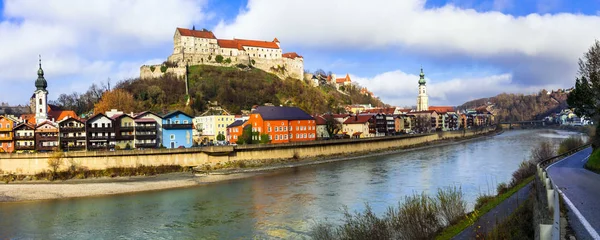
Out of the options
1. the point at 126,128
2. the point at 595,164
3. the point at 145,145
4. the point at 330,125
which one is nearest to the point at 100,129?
the point at 126,128

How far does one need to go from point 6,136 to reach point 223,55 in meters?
46.2

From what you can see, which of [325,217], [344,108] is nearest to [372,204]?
[325,217]

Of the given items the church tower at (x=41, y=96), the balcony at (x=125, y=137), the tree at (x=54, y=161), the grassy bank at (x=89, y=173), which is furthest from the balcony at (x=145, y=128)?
the church tower at (x=41, y=96)

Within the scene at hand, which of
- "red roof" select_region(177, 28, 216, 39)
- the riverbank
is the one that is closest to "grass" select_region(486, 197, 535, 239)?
the riverbank

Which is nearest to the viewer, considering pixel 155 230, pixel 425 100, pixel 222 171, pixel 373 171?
pixel 155 230

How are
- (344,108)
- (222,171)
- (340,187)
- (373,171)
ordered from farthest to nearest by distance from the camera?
(344,108) < (222,171) < (373,171) < (340,187)

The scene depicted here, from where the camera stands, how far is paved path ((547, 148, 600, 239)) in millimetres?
8312

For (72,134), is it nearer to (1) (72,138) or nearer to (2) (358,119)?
(1) (72,138)

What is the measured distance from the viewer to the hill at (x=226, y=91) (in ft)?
210

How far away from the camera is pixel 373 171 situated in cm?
3381

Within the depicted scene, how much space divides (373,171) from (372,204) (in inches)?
565

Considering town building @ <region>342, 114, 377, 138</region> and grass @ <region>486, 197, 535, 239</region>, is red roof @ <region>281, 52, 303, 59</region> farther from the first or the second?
grass @ <region>486, 197, 535, 239</region>

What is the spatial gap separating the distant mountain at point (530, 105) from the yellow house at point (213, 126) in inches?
5096

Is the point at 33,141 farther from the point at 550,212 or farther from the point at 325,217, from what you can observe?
the point at 550,212
